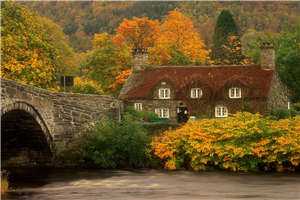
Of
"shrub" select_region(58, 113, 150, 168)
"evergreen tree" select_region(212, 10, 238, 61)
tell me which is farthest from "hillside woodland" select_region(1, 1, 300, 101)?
"shrub" select_region(58, 113, 150, 168)

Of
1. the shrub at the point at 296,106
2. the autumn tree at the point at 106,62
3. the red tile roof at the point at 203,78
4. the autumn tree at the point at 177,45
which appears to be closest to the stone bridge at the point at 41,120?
the red tile roof at the point at 203,78

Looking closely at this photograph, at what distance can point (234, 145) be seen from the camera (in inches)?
1631

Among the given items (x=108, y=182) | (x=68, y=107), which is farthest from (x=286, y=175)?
(x=68, y=107)

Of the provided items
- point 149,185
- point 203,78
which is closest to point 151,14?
point 203,78

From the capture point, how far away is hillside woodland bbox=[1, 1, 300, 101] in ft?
163

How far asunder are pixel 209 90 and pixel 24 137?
22.0 meters

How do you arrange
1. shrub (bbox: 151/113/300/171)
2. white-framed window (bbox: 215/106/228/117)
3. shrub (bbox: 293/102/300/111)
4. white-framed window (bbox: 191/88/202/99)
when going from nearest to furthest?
shrub (bbox: 151/113/300/171) → white-framed window (bbox: 215/106/228/117) → white-framed window (bbox: 191/88/202/99) → shrub (bbox: 293/102/300/111)

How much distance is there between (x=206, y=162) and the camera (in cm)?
4138

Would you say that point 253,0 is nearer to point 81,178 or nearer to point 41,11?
point 41,11

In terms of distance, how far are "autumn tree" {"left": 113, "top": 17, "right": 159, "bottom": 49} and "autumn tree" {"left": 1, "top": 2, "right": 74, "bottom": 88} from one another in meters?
36.5

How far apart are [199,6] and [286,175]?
84.1 metres

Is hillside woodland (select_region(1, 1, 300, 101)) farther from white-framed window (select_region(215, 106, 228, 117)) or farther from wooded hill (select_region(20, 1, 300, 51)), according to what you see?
white-framed window (select_region(215, 106, 228, 117))

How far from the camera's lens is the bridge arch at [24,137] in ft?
125

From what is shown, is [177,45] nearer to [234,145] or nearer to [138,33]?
[138,33]
